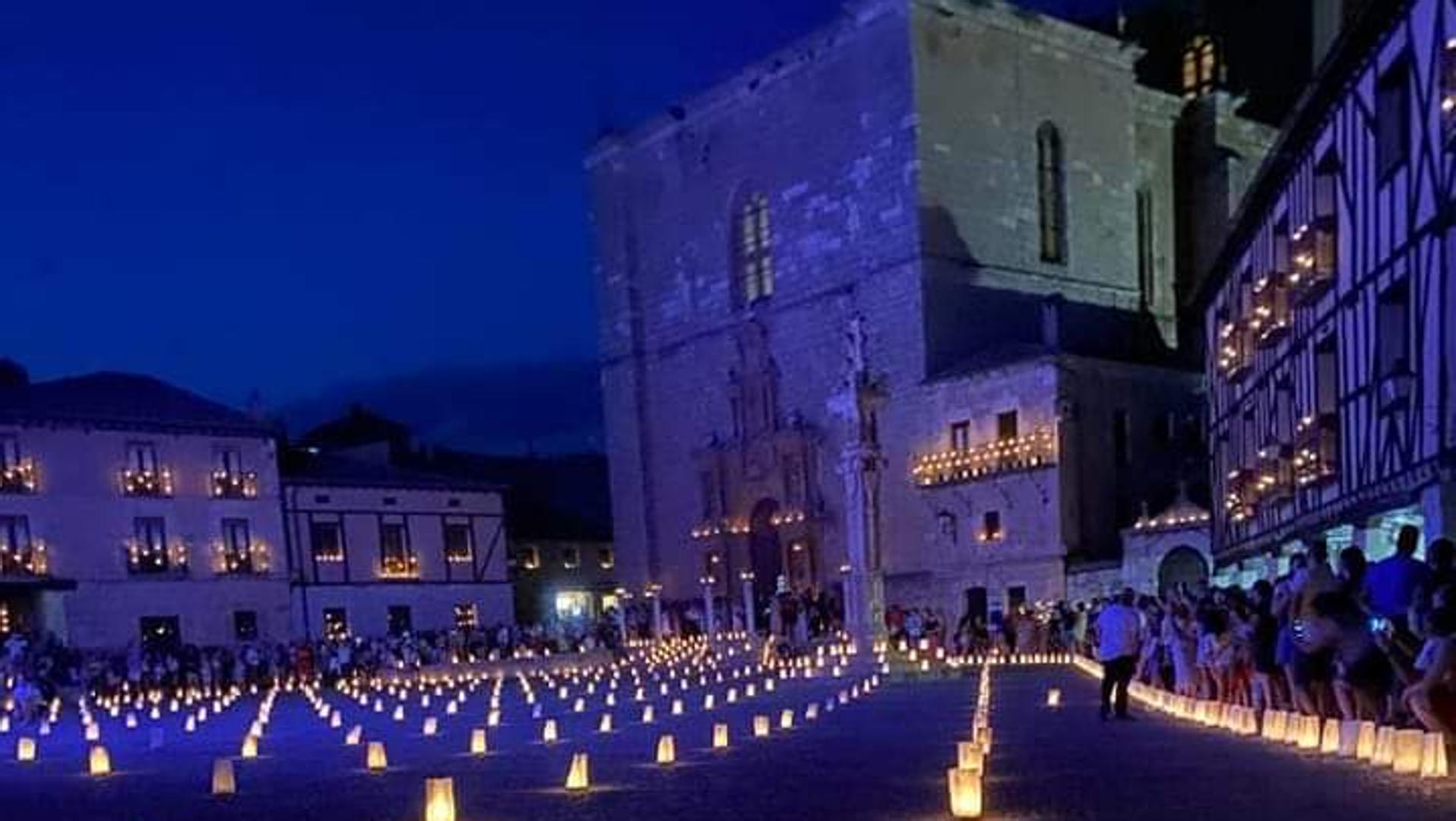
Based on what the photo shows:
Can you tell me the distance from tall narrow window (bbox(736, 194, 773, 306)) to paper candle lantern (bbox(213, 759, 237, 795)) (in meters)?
44.9

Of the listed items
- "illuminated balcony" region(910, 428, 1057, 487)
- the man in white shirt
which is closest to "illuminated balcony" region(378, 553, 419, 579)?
"illuminated balcony" region(910, 428, 1057, 487)

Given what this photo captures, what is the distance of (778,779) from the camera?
44.7 ft

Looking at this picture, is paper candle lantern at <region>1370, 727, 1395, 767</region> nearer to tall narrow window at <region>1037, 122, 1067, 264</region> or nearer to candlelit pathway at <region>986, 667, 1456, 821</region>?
candlelit pathway at <region>986, 667, 1456, 821</region>

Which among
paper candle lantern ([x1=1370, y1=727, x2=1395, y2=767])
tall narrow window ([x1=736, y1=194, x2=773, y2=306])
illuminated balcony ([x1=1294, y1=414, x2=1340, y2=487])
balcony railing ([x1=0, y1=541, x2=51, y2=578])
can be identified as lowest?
balcony railing ([x1=0, y1=541, x2=51, y2=578])

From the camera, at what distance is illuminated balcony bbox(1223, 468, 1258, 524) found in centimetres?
3459

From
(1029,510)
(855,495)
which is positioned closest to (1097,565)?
(1029,510)

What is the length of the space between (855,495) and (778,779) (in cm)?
2387

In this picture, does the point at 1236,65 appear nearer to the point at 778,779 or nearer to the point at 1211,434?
the point at 1211,434

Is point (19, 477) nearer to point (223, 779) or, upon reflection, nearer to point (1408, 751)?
point (223, 779)

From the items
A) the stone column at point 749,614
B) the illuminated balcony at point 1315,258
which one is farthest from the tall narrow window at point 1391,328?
the stone column at point 749,614

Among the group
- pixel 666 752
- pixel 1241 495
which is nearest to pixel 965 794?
pixel 666 752

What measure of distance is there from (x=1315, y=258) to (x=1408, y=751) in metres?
16.4

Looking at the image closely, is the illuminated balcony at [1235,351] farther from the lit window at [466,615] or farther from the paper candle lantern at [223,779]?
the lit window at [466,615]

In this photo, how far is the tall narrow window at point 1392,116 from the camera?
21.6 m
